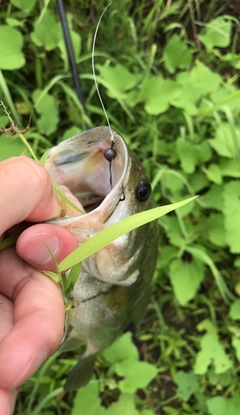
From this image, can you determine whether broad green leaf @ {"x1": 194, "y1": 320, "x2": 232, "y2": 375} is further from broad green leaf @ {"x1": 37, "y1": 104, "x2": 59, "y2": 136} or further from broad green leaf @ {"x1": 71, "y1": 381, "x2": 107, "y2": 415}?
broad green leaf @ {"x1": 37, "y1": 104, "x2": 59, "y2": 136}

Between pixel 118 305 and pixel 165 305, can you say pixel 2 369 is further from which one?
pixel 165 305

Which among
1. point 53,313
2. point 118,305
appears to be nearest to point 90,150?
point 53,313

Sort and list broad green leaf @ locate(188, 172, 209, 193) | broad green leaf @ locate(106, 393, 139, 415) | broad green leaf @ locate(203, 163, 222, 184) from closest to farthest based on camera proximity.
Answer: broad green leaf @ locate(106, 393, 139, 415), broad green leaf @ locate(203, 163, 222, 184), broad green leaf @ locate(188, 172, 209, 193)

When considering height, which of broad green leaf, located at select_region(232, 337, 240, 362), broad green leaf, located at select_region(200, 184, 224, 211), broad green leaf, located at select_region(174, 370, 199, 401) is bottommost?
broad green leaf, located at select_region(174, 370, 199, 401)

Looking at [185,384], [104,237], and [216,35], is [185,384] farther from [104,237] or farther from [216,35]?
[216,35]

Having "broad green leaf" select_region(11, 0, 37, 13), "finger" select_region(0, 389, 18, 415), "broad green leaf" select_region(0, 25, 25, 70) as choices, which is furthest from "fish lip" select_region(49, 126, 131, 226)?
"broad green leaf" select_region(11, 0, 37, 13)
